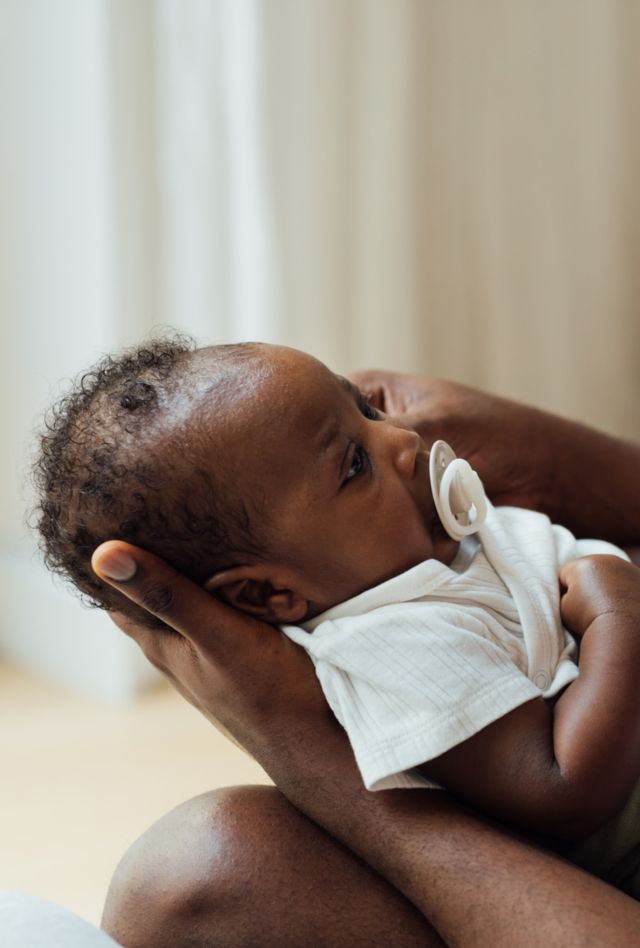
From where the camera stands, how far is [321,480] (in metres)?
1.13

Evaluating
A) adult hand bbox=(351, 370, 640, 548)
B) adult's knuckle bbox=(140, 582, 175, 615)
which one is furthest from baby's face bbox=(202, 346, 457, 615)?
adult hand bbox=(351, 370, 640, 548)

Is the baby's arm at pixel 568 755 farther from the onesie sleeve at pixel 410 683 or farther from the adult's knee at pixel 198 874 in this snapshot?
the adult's knee at pixel 198 874

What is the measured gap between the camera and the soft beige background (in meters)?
2.10

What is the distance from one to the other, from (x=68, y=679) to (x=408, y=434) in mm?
1415

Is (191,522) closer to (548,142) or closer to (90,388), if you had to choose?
(90,388)

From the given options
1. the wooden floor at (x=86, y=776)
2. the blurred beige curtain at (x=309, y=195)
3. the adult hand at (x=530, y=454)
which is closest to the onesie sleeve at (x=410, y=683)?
the adult hand at (x=530, y=454)

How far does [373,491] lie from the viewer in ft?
3.80

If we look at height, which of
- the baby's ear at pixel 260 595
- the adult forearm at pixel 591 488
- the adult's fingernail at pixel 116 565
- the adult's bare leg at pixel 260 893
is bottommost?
the adult's bare leg at pixel 260 893

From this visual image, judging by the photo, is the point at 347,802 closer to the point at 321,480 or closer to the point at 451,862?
the point at 451,862

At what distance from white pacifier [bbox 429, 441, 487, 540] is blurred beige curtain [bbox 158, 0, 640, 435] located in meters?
1.08

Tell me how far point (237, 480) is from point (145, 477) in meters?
0.09

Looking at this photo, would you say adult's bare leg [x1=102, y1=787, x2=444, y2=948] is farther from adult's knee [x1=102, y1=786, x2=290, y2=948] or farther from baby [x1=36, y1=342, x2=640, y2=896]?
baby [x1=36, y1=342, x2=640, y2=896]

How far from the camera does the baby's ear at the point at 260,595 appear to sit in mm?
1142

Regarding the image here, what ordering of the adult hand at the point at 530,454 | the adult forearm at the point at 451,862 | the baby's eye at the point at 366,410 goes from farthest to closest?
the adult hand at the point at 530,454, the baby's eye at the point at 366,410, the adult forearm at the point at 451,862
